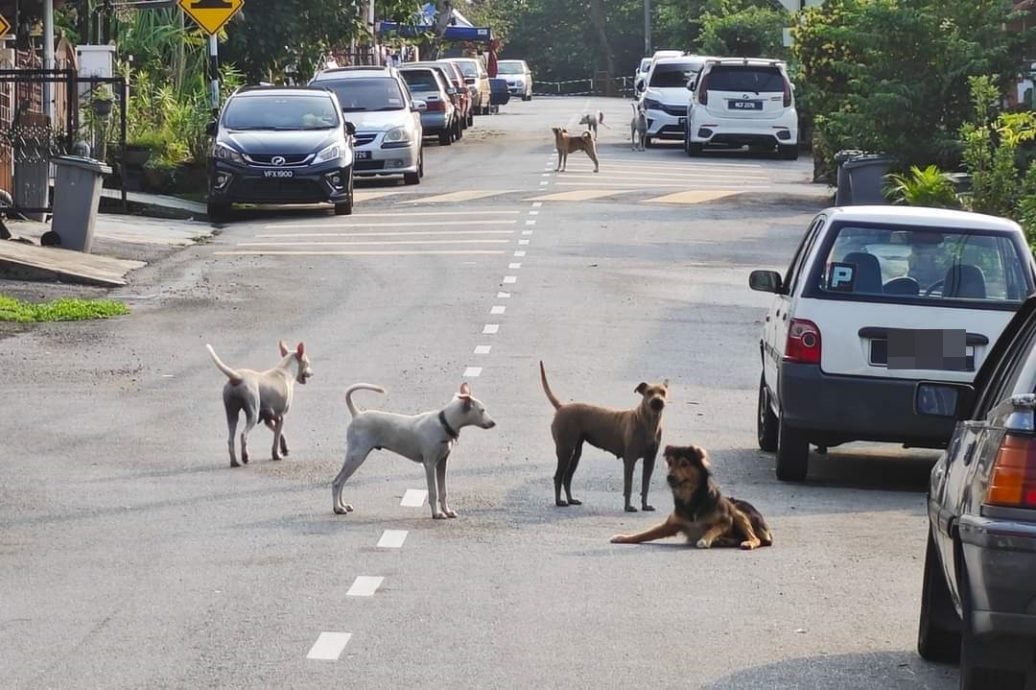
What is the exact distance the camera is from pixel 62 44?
1283 inches

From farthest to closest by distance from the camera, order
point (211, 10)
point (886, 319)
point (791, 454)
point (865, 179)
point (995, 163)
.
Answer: point (211, 10)
point (865, 179)
point (995, 163)
point (791, 454)
point (886, 319)

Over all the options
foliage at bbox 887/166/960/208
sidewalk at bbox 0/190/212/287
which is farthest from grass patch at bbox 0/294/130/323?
foliage at bbox 887/166/960/208

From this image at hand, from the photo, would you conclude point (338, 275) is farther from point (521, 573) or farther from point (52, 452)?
point (521, 573)

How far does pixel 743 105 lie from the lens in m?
39.5

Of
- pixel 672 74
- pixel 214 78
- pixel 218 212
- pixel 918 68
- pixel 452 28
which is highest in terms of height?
pixel 452 28

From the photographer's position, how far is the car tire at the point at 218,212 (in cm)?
2789

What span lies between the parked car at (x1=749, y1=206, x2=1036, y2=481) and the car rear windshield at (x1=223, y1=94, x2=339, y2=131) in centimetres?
1694

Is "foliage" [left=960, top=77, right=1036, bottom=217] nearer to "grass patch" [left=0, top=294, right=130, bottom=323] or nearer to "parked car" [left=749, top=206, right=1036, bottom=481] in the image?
"parked car" [left=749, top=206, right=1036, bottom=481]

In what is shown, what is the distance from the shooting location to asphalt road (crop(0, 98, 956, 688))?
25.0 feet

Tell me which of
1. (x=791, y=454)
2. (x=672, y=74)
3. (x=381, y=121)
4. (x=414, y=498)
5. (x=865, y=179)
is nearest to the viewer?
(x=414, y=498)

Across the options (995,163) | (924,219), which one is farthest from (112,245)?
(924,219)

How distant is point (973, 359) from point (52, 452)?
5.56m

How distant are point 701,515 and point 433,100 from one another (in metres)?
35.0

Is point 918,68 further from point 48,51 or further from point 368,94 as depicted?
point 48,51
